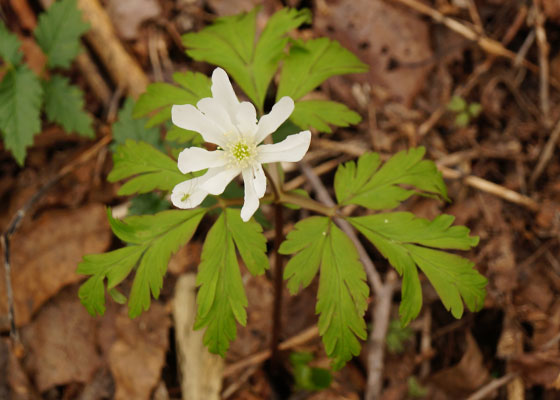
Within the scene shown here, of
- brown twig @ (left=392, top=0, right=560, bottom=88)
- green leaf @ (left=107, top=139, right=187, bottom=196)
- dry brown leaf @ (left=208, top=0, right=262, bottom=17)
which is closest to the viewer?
green leaf @ (left=107, top=139, right=187, bottom=196)

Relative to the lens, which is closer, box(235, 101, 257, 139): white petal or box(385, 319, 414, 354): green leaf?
box(235, 101, 257, 139): white petal

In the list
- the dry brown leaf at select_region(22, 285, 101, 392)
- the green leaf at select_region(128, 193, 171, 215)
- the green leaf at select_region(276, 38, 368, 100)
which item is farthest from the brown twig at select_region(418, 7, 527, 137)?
the dry brown leaf at select_region(22, 285, 101, 392)

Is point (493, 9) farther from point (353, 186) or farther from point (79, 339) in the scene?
point (79, 339)

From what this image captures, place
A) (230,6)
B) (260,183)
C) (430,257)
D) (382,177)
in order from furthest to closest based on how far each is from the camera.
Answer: (230,6) → (382,177) → (430,257) → (260,183)

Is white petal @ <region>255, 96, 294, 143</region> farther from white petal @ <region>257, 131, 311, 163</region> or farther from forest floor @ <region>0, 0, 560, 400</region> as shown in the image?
forest floor @ <region>0, 0, 560, 400</region>

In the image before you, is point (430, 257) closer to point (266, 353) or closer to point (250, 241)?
point (250, 241)

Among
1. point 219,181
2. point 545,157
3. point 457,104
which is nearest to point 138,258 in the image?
point 219,181

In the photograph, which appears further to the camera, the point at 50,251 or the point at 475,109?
the point at 475,109
